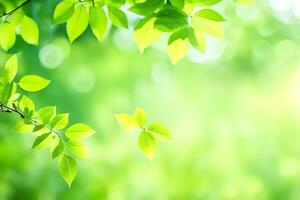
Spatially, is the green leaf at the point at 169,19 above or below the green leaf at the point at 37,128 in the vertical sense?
above

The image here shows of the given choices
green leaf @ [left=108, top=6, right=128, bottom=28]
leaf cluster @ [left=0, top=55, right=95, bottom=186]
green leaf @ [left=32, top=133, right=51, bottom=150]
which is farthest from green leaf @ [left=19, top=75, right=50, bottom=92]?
green leaf @ [left=108, top=6, right=128, bottom=28]

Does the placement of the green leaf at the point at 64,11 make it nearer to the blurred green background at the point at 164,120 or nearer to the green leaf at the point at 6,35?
the green leaf at the point at 6,35

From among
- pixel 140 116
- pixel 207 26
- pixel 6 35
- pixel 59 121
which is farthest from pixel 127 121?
pixel 6 35

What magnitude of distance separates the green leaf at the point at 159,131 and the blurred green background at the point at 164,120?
3.51 m

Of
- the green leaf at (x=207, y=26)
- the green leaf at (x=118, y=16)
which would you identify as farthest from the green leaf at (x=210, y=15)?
the green leaf at (x=118, y=16)

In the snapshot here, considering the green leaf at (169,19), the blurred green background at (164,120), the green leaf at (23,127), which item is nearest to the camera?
the green leaf at (169,19)

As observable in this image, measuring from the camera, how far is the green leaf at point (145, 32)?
2.89 ft

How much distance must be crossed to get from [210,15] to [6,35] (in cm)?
49

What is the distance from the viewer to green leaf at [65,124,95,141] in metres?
0.94

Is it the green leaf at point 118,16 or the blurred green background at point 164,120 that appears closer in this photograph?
the green leaf at point 118,16

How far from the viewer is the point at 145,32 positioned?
888 mm

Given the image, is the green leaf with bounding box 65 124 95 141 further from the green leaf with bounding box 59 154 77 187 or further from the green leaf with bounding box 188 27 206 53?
the green leaf with bounding box 188 27 206 53

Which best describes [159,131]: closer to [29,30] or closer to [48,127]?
[48,127]

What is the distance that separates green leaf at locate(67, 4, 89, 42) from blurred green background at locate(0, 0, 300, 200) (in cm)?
343
